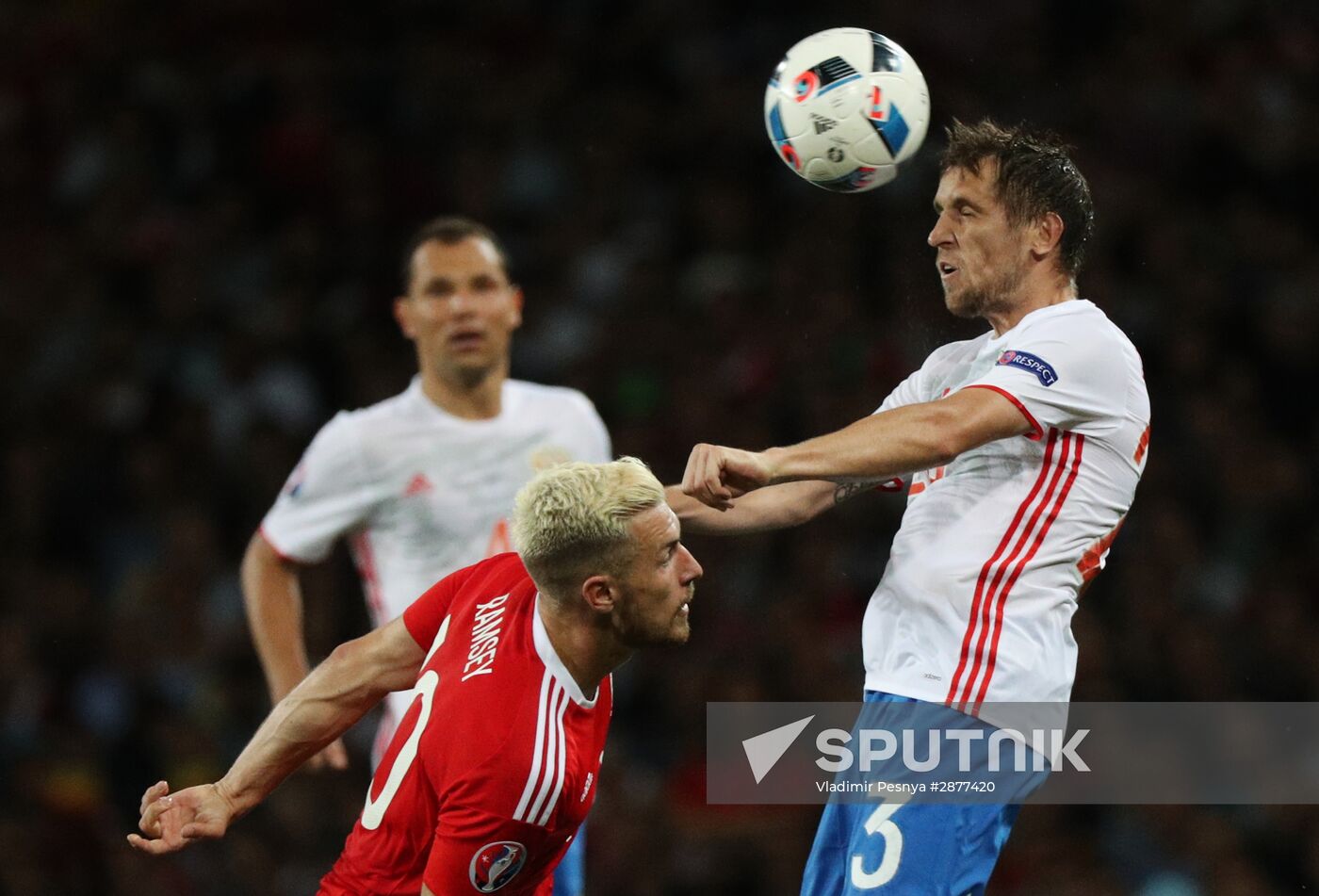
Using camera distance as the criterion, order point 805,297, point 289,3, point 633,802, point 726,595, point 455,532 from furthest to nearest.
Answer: point 289,3 → point 805,297 → point 726,595 → point 633,802 → point 455,532

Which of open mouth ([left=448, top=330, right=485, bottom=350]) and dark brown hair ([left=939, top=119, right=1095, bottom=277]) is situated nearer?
dark brown hair ([left=939, top=119, right=1095, bottom=277])

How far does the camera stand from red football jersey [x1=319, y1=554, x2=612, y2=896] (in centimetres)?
328

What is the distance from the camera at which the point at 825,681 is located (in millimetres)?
7207

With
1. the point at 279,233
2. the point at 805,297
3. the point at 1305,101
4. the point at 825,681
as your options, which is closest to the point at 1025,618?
the point at 825,681

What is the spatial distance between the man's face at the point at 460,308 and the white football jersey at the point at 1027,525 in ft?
6.58

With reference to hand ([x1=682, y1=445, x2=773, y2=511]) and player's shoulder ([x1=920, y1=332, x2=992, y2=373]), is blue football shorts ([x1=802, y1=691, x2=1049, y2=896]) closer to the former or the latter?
hand ([x1=682, y1=445, x2=773, y2=511])

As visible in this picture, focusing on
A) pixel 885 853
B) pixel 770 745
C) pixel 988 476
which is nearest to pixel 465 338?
pixel 770 745

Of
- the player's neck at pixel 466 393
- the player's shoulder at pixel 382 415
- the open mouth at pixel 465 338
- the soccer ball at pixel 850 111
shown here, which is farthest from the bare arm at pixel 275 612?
the soccer ball at pixel 850 111

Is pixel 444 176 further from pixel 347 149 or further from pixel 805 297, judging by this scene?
pixel 805 297

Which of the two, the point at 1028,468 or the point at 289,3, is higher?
the point at 289,3

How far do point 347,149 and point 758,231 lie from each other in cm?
264

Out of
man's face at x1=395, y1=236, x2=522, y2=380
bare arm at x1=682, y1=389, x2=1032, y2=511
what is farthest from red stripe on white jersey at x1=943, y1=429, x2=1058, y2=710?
man's face at x1=395, y1=236, x2=522, y2=380

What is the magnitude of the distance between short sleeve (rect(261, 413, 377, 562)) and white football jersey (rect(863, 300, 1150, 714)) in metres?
2.15

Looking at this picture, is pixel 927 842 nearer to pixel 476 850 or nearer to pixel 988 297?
pixel 476 850
